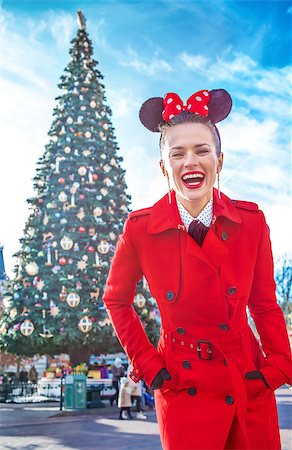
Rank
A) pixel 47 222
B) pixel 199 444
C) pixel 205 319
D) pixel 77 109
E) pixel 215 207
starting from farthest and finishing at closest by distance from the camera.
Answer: pixel 77 109 → pixel 47 222 → pixel 215 207 → pixel 205 319 → pixel 199 444

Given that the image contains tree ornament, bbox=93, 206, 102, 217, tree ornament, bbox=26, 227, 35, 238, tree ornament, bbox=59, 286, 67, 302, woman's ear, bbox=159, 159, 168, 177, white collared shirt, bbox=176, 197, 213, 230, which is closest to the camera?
white collared shirt, bbox=176, 197, 213, 230

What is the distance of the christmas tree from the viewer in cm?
1160

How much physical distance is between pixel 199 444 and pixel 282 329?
605 millimetres

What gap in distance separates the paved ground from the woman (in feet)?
11.4

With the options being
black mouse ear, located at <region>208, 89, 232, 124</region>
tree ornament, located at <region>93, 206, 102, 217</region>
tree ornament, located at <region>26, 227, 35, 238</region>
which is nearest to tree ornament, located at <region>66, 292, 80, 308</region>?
tree ornament, located at <region>93, 206, 102, 217</region>

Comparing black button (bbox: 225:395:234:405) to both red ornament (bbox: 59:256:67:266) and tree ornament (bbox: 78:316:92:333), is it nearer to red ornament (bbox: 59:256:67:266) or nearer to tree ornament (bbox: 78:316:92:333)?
tree ornament (bbox: 78:316:92:333)

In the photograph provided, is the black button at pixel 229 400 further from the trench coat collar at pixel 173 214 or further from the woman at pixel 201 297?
the trench coat collar at pixel 173 214

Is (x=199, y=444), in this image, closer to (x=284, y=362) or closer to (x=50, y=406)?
(x=284, y=362)

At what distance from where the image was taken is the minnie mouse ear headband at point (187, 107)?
2.06 metres

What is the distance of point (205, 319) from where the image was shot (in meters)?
1.89

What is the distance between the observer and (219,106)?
214 cm

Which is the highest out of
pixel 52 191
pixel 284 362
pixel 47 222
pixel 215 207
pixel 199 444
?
pixel 52 191

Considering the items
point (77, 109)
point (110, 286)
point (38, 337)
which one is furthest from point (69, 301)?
point (110, 286)

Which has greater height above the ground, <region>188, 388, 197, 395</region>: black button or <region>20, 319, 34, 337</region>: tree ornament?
<region>20, 319, 34, 337</region>: tree ornament
